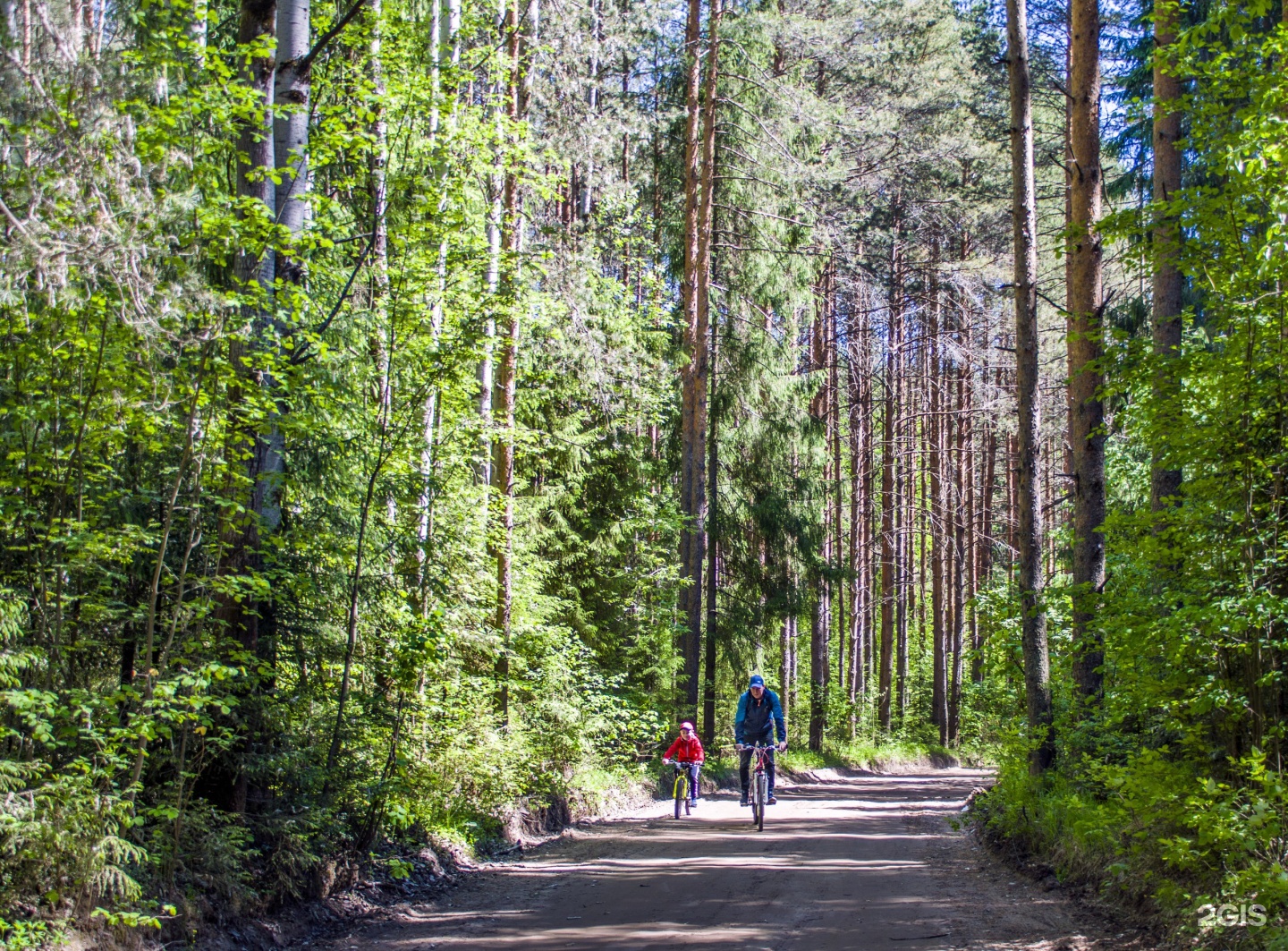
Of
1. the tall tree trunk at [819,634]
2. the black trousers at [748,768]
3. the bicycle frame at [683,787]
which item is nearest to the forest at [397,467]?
the bicycle frame at [683,787]

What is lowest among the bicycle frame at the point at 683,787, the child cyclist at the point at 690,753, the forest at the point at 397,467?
the bicycle frame at the point at 683,787

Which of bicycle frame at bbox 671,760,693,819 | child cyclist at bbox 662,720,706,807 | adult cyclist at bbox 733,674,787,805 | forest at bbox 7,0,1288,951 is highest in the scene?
forest at bbox 7,0,1288,951

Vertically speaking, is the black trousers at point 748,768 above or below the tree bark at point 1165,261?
below

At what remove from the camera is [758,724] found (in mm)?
13258

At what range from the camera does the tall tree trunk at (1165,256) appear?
7.21 metres

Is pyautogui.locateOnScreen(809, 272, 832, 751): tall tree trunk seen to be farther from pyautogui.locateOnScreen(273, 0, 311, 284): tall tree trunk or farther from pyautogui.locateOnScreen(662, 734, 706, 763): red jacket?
pyautogui.locateOnScreen(273, 0, 311, 284): tall tree trunk

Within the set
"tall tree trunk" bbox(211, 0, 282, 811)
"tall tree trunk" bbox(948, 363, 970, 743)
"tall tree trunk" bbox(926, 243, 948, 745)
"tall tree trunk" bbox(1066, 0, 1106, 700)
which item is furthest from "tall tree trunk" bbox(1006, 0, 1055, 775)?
"tall tree trunk" bbox(948, 363, 970, 743)

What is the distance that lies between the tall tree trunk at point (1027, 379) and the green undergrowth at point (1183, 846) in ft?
6.38

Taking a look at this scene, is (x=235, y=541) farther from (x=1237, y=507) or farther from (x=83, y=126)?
(x=1237, y=507)

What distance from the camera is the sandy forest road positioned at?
6637mm

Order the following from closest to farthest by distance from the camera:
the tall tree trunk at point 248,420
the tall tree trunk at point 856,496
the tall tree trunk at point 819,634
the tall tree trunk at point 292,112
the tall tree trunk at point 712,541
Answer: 1. the tall tree trunk at point 248,420
2. the tall tree trunk at point 292,112
3. the tall tree trunk at point 712,541
4. the tall tree trunk at point 819,634
5. the tall tree trunk at point 856,496

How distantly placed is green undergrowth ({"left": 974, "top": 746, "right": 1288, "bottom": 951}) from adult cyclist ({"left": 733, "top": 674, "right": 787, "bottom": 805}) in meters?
3.97

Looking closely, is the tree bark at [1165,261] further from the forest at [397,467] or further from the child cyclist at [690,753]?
the child cyclist at [690,753]

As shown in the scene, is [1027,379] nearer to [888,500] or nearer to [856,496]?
[888,500]
